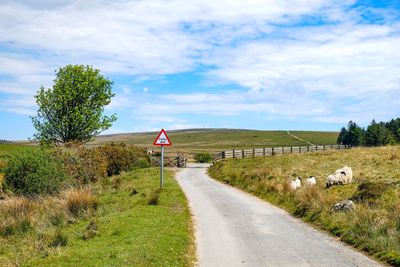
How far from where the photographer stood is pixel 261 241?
1309cm

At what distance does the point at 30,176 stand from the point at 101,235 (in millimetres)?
13230

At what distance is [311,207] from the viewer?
A: 17.7m

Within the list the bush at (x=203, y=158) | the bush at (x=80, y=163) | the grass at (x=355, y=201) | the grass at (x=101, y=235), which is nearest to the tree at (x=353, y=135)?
the bush at (x=203, y=158)

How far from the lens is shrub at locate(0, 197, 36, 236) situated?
1748 centimetres

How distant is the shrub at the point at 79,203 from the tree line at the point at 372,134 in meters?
97.4

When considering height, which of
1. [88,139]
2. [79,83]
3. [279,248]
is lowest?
[279,248]

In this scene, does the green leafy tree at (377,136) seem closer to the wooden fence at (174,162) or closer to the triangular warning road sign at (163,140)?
the wooden fence at (174,162)

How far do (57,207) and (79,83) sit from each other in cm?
2833

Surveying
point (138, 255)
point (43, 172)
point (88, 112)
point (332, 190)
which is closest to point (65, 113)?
point (88, 112)

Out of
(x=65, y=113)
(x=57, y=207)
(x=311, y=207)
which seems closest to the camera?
(x=311, y=207)

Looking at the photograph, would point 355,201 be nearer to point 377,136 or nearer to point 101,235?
point 101,235

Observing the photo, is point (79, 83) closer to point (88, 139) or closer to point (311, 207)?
point (88, 139)

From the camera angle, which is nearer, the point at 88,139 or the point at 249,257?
the point at 249,257

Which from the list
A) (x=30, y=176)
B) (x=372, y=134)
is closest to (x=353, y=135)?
(x=372, y=134)
